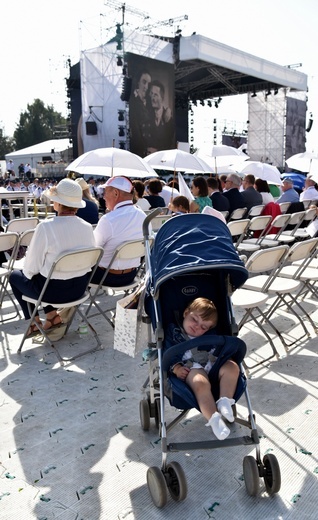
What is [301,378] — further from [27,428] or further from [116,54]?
[116,54]

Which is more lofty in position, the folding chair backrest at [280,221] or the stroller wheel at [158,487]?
the folding chair backrest at [280,221]

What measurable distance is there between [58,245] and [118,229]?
0.79 m

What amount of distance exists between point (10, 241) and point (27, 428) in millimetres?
2103

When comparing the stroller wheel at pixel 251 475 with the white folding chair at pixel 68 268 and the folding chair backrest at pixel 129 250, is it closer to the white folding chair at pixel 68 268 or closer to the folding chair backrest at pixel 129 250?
the white folding chair at pixel 68 268

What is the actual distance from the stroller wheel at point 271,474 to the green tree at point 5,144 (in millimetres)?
61813

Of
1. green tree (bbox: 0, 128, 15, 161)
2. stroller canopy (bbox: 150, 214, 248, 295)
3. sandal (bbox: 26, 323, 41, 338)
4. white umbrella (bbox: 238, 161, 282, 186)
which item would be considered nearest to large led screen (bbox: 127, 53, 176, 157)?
white umbrella (bbox: 238, 161, 282, 186)

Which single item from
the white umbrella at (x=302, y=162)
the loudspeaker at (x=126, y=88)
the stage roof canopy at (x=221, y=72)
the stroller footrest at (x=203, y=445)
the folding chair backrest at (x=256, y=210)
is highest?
the stage roof canopy at (x=221, y=72)

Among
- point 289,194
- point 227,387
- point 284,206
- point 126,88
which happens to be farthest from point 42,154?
point 227,387

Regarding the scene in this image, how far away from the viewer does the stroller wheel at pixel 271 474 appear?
2.11 metres

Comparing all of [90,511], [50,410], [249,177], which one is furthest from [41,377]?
[249,177]

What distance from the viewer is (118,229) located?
430 cm

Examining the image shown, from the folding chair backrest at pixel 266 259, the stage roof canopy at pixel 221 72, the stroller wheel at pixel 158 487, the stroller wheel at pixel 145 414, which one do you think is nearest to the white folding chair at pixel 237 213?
the folding chair backrest at pixel 266 259

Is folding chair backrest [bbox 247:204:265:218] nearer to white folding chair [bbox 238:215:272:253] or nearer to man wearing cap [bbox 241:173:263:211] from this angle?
man wearing cap [bbox 241:173:263:211]

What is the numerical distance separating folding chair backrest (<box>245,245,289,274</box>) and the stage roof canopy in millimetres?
20256
